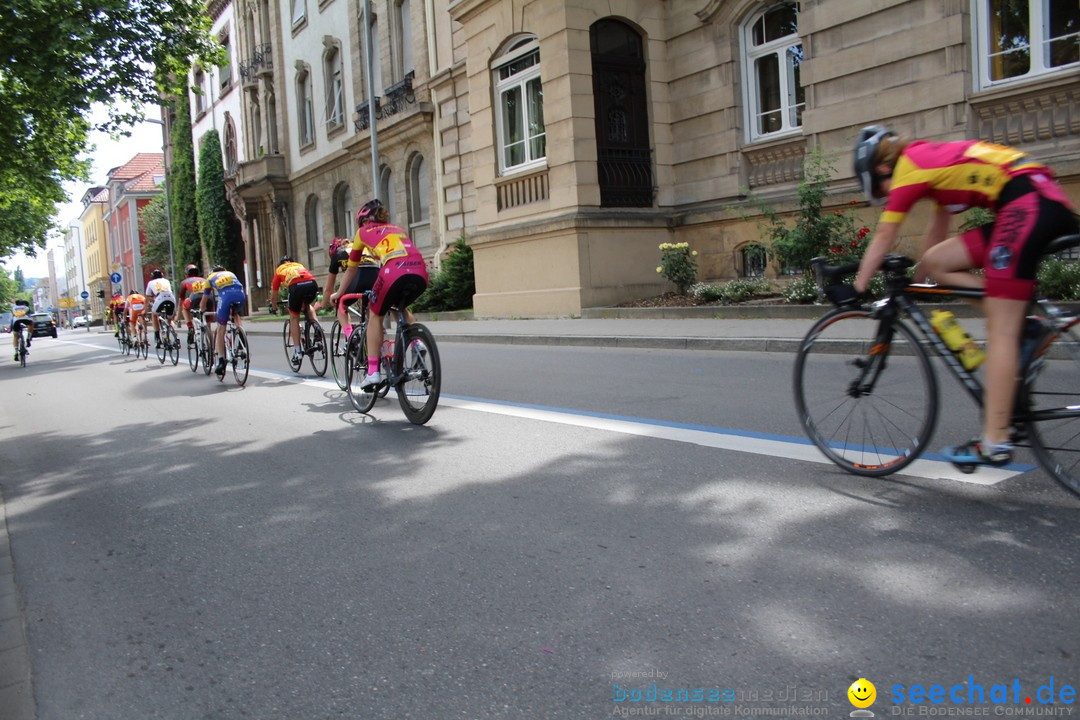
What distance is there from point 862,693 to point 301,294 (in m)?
9.86

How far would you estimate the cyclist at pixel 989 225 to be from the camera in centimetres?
356

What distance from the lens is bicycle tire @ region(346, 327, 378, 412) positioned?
7.82 metres

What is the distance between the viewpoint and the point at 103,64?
1892cm

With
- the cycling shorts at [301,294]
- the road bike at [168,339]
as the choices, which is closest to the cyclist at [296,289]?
the cycling shorts at [301,294]

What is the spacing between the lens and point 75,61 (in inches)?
707

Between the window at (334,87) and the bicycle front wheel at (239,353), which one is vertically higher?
the window at (334,87)

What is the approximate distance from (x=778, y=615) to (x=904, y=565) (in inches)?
25.7

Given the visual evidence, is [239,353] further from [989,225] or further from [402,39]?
[402,39]

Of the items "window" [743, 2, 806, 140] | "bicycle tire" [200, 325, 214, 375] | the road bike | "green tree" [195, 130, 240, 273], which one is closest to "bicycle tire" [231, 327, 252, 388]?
"bicycle tire" [200, 325, 214, 375]

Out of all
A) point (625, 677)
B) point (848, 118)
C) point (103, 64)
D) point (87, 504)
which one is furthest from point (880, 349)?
point (103, 64)

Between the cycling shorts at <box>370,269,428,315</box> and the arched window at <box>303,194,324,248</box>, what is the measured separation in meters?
29.9

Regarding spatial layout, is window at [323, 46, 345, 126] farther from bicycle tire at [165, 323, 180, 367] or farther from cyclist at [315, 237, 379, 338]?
cyclist at [315, 237, 379, 338]

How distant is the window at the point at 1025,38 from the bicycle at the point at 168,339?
14.1 m

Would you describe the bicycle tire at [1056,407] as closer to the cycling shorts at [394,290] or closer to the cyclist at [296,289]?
the cycling shorts at [394,290]
